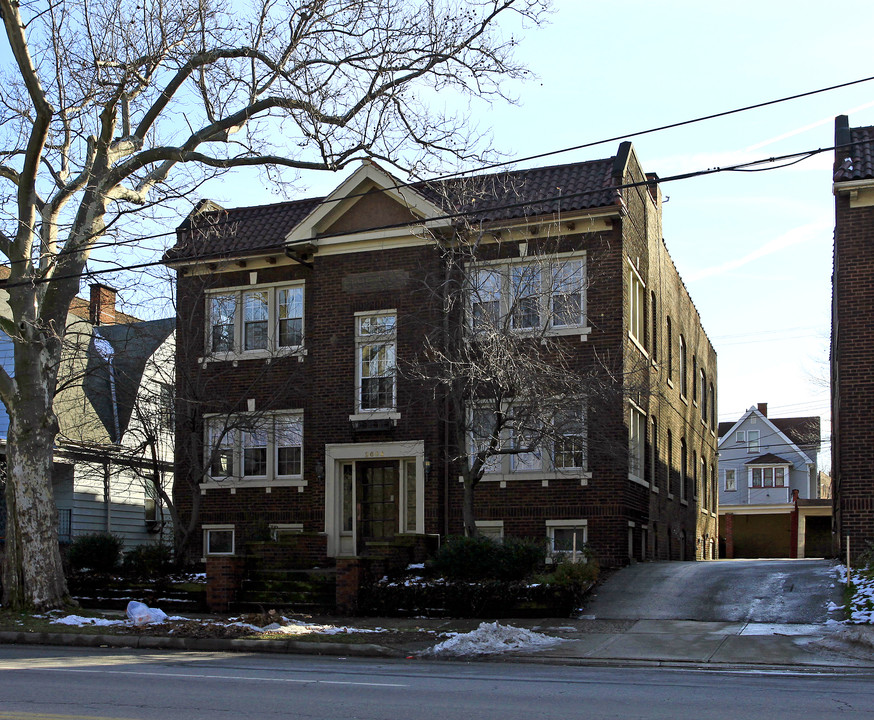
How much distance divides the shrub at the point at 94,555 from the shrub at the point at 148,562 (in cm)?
37

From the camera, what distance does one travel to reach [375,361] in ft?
76.1

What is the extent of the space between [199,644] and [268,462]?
9.61m

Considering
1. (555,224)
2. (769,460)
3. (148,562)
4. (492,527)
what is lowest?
(148,562)

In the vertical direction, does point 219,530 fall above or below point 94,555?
above

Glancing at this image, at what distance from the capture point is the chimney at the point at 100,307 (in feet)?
99.0

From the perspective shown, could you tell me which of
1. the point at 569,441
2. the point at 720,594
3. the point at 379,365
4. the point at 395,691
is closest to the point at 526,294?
the point at 569,441

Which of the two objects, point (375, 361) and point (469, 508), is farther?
point (375, 361)

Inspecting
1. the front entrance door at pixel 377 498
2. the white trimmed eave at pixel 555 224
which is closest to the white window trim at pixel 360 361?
the front entrance door at pixel 377 498

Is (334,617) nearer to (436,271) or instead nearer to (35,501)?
(35,501)

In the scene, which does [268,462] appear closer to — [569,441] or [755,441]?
[569,441]

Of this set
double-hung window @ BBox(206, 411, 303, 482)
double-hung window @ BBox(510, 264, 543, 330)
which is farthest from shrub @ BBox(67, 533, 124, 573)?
double-hung window @ BBox(510, 264, 543, 330)

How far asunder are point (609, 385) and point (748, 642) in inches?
227

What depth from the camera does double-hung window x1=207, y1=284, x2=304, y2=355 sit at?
24.7m

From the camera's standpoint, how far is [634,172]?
2372 centimetres
